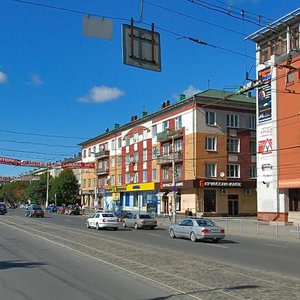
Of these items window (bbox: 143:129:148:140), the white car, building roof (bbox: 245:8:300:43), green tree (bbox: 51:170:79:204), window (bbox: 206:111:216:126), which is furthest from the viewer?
green tree (bbox: 51:170:79:204)

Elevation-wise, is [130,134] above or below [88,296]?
above

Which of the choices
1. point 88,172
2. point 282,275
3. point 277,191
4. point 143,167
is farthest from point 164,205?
point 282,275

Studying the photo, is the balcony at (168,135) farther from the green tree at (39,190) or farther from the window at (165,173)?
the green tree at (39,190)

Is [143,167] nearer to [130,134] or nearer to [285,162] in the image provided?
[130,134]

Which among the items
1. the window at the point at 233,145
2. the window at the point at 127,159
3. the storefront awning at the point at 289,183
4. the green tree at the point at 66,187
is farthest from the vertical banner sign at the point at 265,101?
the green tree at the point at 66,187

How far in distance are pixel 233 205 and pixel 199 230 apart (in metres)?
37.7

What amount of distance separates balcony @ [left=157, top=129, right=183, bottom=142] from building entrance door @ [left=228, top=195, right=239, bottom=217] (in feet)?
33.8

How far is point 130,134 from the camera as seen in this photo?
8088 cm

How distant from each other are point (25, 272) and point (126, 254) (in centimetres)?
554

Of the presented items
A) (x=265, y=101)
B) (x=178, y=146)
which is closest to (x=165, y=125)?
(x=178, y=146)

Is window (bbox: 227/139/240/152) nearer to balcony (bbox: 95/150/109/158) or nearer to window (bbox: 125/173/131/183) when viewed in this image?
window (bbox: 125/173/131/183)

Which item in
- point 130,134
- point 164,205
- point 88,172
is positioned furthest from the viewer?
point 88,172

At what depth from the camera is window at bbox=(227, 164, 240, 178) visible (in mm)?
63375

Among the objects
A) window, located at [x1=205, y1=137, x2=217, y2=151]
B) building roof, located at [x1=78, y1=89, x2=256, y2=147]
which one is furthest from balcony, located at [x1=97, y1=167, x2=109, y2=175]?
window, located at [x1=205, y1=137, x2=217, y2=151]
